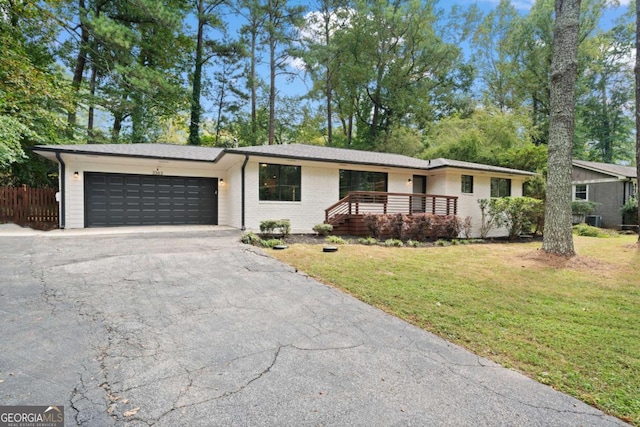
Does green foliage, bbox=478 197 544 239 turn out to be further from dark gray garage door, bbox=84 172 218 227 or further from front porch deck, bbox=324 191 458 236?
dark gray garage door, bbox=84 172 218 227

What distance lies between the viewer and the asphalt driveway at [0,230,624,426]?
185cm

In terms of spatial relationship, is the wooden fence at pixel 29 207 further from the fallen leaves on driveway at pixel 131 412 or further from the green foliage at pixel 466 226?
the green foliage at pixel 466 226

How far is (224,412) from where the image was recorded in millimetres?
1806

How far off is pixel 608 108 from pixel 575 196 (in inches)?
608

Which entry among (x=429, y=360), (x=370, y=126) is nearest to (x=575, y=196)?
(x=370, y=126)

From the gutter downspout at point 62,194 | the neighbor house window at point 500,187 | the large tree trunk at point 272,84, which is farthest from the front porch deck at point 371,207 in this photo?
the large tree trunk at point 272,84

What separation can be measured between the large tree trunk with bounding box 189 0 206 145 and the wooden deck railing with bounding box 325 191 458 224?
12.8m

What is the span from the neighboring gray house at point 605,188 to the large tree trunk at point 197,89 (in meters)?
22.0

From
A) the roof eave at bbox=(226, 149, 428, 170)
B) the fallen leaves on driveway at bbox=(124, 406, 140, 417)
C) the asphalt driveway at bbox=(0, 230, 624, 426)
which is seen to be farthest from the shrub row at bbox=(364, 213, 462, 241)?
the fallen leaves on driveway at bbox=(124, 406, 140, 417)

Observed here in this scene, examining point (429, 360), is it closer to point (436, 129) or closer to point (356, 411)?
point (356, 411)

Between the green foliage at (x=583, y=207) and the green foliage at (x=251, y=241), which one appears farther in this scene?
the green foliage at (x=583, y=207)

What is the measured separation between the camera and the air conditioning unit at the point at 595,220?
663 inches

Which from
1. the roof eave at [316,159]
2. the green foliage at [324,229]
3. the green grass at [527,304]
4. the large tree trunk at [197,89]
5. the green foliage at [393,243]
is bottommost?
the green grass at [527,304]

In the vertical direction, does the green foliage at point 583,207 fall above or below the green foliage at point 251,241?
above
